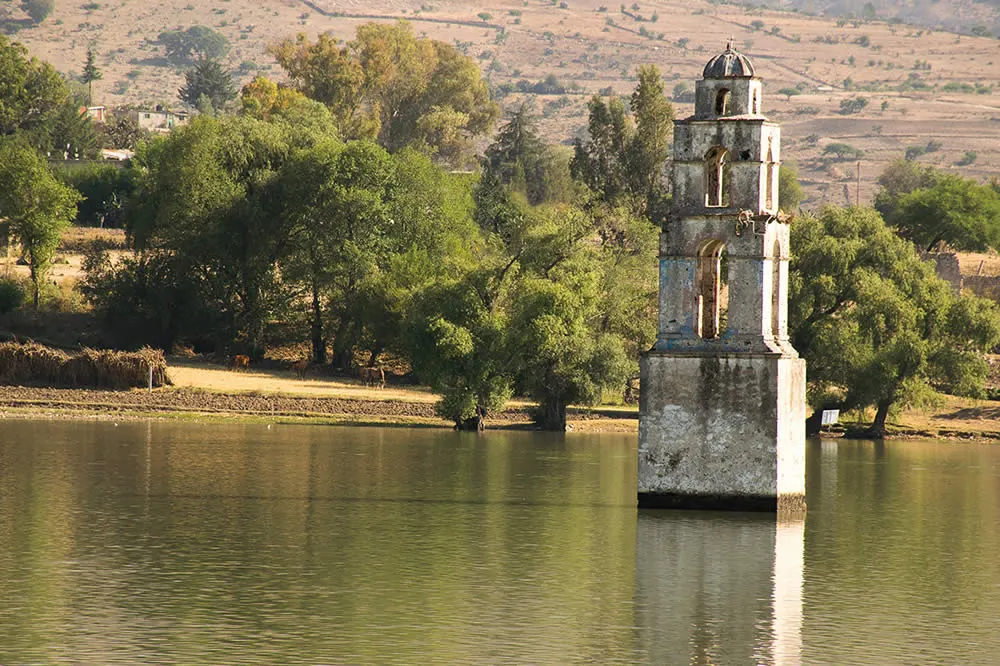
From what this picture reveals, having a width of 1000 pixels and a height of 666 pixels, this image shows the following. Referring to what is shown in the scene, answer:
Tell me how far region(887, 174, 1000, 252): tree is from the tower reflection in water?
69253mm

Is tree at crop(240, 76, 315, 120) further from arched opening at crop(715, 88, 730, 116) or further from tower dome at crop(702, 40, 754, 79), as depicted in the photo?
arched opening at crop(715, 88, 730, 116)

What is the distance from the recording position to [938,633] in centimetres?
3005

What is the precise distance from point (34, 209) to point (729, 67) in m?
54.1

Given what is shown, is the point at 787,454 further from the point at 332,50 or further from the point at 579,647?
the point at 332,50

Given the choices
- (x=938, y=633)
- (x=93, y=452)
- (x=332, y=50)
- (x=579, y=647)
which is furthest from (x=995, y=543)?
(x=332, y=50)

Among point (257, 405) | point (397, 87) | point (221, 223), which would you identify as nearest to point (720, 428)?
point (257, 405)

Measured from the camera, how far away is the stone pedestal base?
41.3 meters

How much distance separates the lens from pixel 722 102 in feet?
140

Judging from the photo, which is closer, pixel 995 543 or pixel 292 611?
pixel 292 611

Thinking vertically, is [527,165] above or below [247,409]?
above

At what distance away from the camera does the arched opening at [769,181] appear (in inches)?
1672

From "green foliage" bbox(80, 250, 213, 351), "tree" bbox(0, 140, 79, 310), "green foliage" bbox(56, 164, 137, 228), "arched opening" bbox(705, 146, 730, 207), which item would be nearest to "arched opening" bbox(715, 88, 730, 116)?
"arched opening" bbox(705, 146, 730, 207)

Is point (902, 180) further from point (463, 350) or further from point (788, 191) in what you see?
point (463, 350)

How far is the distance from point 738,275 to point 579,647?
1585cm
